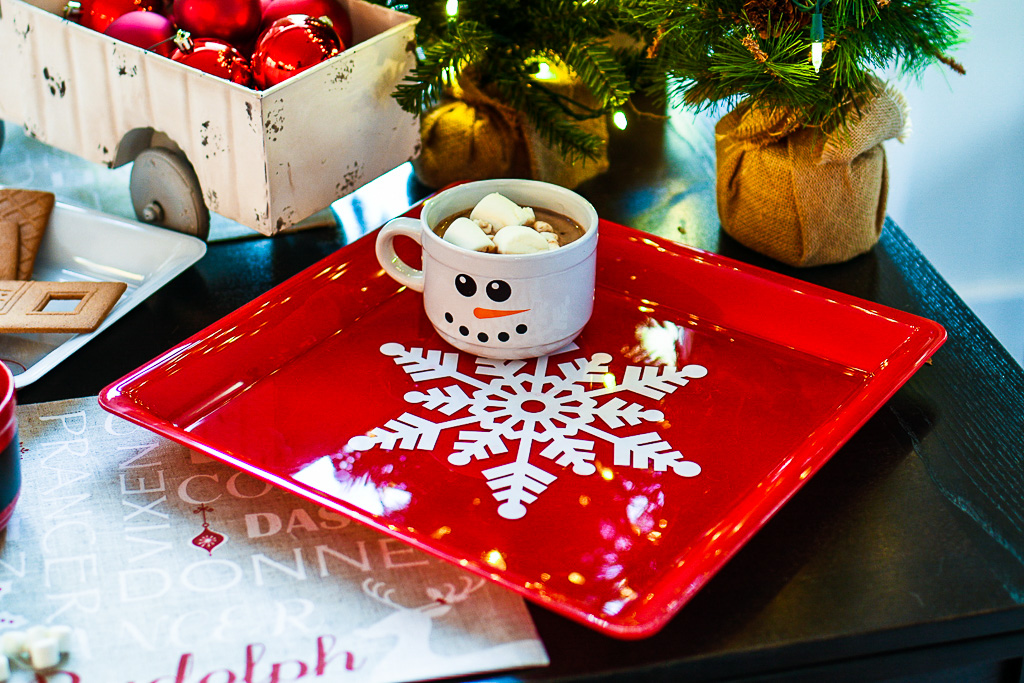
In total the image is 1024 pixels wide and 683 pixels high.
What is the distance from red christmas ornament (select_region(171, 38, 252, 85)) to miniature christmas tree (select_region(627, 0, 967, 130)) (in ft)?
1.02

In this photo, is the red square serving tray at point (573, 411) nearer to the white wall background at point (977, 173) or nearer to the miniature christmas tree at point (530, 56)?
the miniature christmas tree at point (530, 56)

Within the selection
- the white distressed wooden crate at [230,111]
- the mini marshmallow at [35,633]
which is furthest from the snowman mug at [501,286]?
the mini marshmallow at [35,633]

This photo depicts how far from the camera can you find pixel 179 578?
0.51 meters

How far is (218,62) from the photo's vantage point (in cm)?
74

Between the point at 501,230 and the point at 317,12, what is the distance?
0.29 meters

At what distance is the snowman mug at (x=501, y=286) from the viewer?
24.7 inches

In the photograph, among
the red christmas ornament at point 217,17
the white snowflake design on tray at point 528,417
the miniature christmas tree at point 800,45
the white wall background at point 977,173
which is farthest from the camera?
the white wall background at point 977,173

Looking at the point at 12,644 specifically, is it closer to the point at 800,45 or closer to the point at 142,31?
the point at 142,31

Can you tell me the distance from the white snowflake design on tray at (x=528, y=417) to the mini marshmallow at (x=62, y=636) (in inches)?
7.6

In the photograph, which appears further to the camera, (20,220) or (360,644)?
(20,220)

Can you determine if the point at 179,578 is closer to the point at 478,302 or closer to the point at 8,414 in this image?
the point at 8,414

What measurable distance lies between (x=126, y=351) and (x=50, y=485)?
0.49 ft

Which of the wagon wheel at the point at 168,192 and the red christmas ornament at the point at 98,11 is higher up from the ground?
the red christmas ornament at the point at 98,11

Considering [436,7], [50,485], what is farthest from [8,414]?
[436,7]
